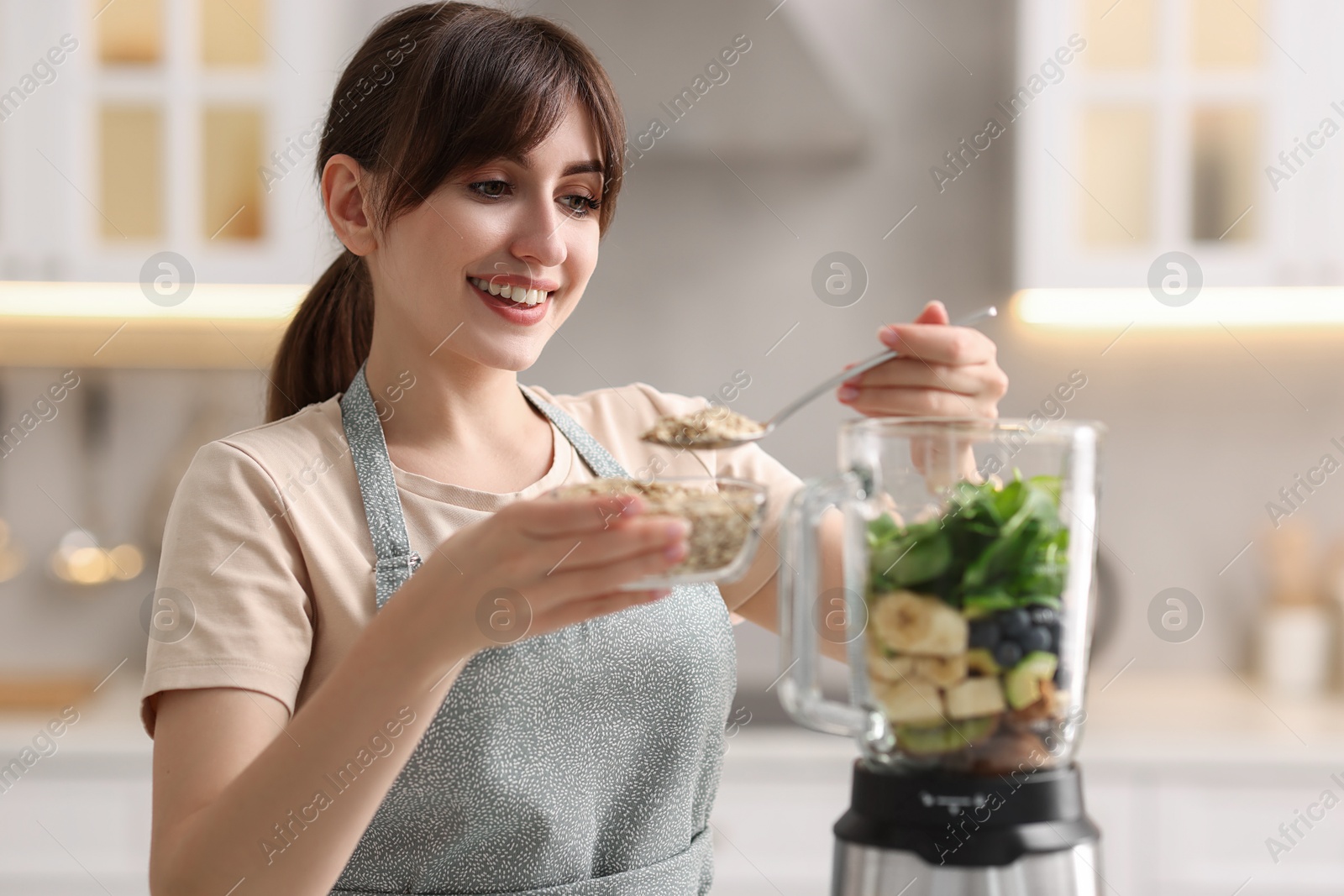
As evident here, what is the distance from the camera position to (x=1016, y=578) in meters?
0.53

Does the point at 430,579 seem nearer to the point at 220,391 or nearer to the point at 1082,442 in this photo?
the point at 1082,442

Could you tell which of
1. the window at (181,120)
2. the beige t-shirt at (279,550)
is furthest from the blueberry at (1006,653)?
the window at (181,120)

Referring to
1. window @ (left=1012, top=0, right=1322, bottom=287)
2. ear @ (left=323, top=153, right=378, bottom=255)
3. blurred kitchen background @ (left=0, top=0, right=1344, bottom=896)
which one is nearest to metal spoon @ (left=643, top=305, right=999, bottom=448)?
ear @ (left=323, top=153, right=378, bottom=255)

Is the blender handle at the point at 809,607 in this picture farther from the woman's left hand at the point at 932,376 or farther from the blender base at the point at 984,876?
the woman's left hand at the point at 932,376

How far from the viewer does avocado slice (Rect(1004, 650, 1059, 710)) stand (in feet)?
1.73

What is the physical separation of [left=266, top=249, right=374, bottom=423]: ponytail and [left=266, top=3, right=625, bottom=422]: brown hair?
130 mm

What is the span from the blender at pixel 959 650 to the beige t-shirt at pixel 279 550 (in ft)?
0.69

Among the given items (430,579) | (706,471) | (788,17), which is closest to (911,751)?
(430,579)

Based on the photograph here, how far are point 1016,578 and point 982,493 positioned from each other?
1.7 inches

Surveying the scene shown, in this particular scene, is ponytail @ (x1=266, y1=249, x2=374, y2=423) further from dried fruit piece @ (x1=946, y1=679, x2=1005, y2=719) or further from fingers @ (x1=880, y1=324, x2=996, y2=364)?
dried fruit piece @ (x1=946, y1=679, x2=1005, y2=719)

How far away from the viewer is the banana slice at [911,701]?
21.1 inches

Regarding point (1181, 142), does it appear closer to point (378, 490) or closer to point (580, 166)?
point (580, 166)

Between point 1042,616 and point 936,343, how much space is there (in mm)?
288

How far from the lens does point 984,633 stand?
523 mm
